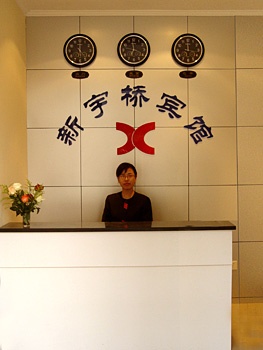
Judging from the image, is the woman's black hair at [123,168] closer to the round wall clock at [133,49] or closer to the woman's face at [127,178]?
the woman's face at [127,178]

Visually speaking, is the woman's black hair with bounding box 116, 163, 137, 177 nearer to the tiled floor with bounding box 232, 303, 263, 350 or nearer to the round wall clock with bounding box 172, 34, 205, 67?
the round wall clock with bounding box 172, 34, 205, 67

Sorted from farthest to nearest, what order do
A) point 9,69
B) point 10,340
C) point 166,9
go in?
point 166,9 < point 9,69 < point 10,340

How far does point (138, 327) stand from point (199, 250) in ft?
2.21

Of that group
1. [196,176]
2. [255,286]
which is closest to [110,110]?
[196,176]

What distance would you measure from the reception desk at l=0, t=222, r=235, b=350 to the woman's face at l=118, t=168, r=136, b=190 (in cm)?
102

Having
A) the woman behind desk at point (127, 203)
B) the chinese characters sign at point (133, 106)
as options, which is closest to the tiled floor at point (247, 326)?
the woman behind desk at point (127, 203)

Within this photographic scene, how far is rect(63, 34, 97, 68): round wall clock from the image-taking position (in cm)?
459

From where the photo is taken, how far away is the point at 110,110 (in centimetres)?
464

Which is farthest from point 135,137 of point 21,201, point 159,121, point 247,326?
point 247,326

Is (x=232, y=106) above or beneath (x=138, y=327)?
above

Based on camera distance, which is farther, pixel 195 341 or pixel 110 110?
pixel 110 110

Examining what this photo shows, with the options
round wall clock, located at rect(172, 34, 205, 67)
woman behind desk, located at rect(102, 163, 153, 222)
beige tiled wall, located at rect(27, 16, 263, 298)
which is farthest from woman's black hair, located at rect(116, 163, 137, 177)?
round wall clock, located at rect(172, 34, 205, 67)

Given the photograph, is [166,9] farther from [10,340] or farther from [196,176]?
[10,340]

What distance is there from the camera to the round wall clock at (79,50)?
459cm
